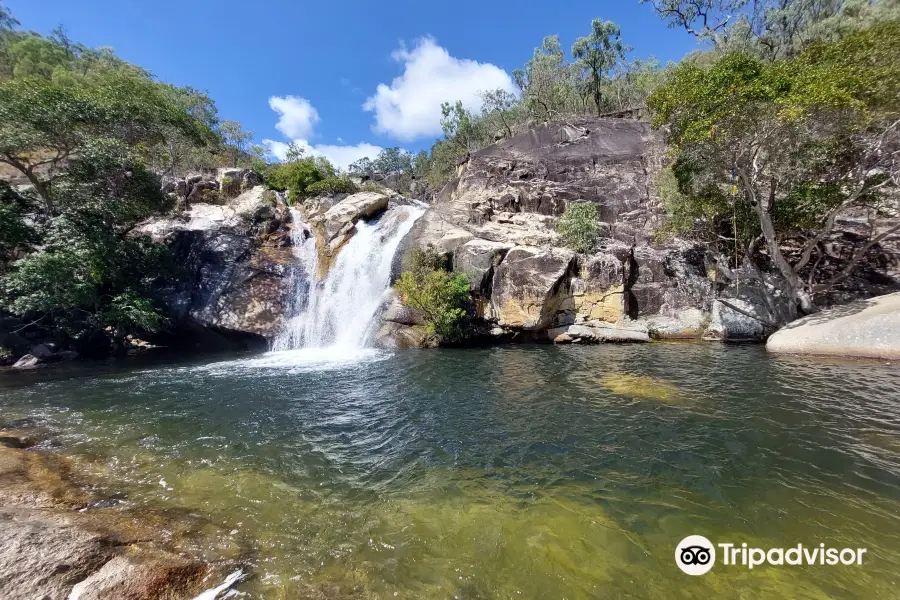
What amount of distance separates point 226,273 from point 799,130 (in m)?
30.3

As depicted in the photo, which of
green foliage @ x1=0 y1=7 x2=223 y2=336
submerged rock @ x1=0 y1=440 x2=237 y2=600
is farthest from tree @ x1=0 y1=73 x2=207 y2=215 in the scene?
submerged rock @ x1=0 y1=440 x2=237 y2=600

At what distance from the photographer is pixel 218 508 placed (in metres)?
5.50

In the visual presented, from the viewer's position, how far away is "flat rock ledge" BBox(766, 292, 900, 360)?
40.2 feet

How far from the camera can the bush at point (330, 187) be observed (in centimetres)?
3214

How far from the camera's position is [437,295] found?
62.5 ft

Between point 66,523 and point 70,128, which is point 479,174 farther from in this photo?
point 66,523

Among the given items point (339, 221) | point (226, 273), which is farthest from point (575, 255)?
point (226, 273)

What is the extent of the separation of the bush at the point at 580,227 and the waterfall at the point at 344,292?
421 inches

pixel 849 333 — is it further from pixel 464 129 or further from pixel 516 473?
pixel 464 129

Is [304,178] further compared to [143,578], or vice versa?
[304,178]

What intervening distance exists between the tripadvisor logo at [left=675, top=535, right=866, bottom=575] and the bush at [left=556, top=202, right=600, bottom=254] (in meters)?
18.6

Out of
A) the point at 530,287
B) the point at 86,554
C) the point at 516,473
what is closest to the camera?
the point at 86,554

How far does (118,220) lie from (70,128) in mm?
4481

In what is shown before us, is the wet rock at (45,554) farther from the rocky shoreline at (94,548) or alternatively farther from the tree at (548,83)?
the tree at (548,83)
